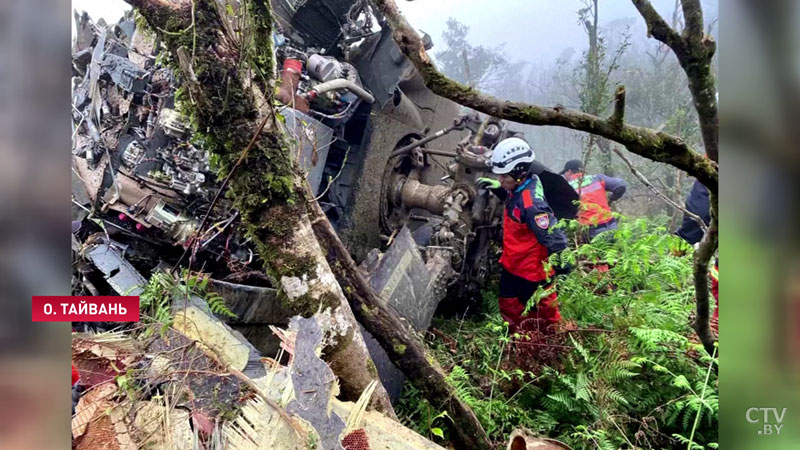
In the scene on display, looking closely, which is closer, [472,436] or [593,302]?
[472,436]

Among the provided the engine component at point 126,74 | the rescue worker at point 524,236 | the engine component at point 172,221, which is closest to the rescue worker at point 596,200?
the rescue worker at point 524,236

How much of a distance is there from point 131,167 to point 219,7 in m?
2.51

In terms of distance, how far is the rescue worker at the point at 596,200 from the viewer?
4.75 meters

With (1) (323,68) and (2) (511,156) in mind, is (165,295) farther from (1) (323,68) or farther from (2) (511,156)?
(2) (511,156)

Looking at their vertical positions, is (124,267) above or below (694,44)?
below

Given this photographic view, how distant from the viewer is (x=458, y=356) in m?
4.36

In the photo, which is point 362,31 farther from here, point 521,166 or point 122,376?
point 122,376

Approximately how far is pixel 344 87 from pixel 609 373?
12.0 feet

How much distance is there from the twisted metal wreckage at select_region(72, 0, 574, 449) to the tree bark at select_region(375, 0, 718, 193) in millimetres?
1149

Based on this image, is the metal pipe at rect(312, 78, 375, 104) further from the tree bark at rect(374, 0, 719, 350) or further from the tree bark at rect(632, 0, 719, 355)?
the tree bark at rect(632, 0, 719, 355)

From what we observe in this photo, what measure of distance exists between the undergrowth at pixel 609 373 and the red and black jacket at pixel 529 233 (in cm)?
35

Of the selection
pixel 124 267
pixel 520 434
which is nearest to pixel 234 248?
pixel 124 267

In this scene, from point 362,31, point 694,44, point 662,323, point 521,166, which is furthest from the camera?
point 362,31

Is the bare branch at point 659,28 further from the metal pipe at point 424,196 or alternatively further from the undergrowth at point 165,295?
the metal pipe at point 424,196
